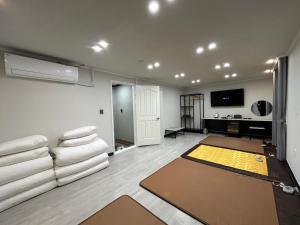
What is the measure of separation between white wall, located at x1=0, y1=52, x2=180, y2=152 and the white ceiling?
26.0 inches

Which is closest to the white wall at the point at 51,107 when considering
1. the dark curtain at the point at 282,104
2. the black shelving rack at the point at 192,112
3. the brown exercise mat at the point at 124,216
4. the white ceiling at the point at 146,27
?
the white ceiling at the point at 146,27

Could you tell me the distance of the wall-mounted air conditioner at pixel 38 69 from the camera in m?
2.21

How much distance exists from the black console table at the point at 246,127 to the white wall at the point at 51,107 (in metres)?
4.72

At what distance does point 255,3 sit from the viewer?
139cm

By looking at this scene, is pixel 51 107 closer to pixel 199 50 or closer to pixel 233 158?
pixel 199 50

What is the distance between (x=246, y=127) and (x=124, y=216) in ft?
18.5

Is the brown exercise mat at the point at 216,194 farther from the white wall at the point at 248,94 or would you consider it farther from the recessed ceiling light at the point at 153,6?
the white wall at the point at 248,94

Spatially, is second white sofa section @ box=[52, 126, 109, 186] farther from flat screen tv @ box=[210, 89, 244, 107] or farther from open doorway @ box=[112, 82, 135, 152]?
flat screen tv @ box=[210, 89, 244, 107]

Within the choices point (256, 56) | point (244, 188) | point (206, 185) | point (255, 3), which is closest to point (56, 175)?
point (206, 185)

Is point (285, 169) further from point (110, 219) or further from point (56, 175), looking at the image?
point (56, 175)

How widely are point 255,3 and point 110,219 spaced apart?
2.77 meters

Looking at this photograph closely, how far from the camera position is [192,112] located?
7039 mm

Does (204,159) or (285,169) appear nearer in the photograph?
(285,169)

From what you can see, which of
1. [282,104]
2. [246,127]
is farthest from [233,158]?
[246,127]
